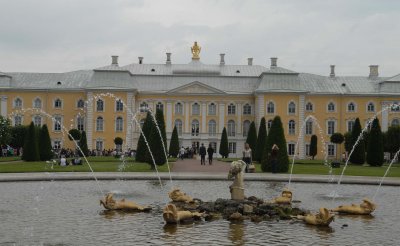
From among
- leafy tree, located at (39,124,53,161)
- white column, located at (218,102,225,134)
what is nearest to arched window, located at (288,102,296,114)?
white column, located at (218,102,225,134)

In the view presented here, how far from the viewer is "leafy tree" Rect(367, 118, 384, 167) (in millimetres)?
38438

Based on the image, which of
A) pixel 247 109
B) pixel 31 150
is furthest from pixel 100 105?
pixel 31 150

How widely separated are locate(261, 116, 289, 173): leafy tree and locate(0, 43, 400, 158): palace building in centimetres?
3521

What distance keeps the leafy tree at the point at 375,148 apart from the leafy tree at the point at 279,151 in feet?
34.0

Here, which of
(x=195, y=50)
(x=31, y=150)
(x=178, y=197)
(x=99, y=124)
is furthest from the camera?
(x=195, y=50)

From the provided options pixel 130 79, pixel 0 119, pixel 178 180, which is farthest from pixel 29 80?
pixel 178 180

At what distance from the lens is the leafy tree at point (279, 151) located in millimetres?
28609

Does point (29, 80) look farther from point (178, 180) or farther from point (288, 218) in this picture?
point (288, 218)

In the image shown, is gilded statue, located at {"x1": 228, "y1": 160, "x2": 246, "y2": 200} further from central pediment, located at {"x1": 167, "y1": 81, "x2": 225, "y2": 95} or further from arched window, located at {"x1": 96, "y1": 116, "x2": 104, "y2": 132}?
central pediment, located at {"x1": 167, "y1": 81, "x2": 225, "y2": 95}

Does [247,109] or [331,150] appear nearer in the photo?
[331,150]

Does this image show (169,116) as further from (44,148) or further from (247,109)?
(44,148)

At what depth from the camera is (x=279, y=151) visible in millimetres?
28953

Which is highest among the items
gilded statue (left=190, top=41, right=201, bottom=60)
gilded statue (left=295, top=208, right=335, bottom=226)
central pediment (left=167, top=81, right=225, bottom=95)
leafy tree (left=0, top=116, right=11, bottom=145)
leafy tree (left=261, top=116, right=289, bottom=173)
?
gilded statue (left=190, top=41, right=201, bottom=60)

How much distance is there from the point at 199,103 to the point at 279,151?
39204 millimetres
